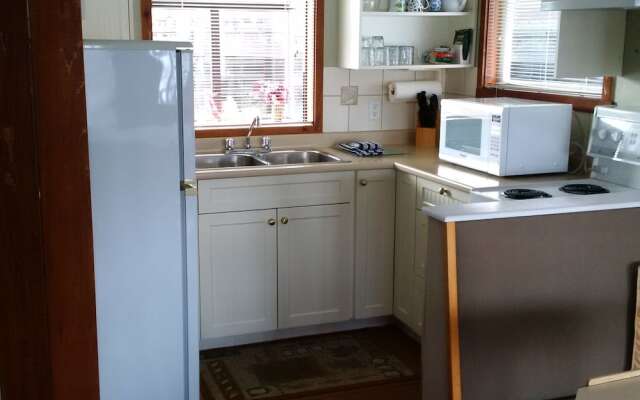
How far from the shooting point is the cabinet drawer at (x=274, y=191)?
343cm

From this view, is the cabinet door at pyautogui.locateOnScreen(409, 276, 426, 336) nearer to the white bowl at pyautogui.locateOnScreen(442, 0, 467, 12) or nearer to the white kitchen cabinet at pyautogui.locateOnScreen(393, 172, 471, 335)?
the white kitchen cabinet at pyautogui.locateOnScreen(393, 172, 471, 335)

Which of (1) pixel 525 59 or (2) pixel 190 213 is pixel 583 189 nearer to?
(1) pixel 525 59

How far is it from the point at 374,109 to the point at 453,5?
699mm

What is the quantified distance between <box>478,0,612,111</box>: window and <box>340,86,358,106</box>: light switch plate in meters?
0.68

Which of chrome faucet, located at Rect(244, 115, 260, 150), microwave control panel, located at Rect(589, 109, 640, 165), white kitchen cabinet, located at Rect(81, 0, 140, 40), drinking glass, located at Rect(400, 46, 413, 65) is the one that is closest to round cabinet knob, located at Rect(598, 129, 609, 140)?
microwave control panel, located at Rect(589, 109, 640, 165)

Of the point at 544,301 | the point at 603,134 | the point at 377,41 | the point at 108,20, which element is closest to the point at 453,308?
the point at 544,301

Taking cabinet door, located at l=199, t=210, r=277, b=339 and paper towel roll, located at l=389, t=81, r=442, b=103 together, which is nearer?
cabinet door, located at l=199, t=210, r=277, b=339

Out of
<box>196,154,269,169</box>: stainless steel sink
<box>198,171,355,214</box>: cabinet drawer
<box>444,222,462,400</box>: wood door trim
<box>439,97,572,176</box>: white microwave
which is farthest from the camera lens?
<box>196,154,269,169</box>: stainless steel sink

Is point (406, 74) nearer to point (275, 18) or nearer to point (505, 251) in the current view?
point (275, 18)

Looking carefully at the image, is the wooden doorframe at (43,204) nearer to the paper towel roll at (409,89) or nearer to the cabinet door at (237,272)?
the cabinet door at (237,272)

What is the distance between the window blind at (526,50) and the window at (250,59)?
3.06ft

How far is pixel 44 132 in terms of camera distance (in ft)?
2.78

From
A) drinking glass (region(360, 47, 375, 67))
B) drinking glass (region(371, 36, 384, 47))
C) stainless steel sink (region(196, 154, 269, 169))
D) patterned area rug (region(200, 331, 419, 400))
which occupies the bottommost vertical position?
patterned area rug (region(200, 331, 419, 400))

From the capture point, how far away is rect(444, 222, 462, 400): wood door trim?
6.44 ft
